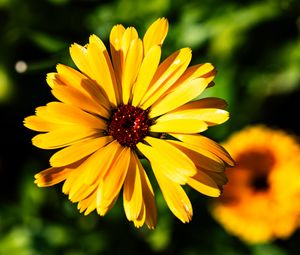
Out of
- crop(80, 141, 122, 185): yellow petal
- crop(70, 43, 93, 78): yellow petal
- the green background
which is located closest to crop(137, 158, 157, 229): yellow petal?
crop(80, 141, 122, 185): yellow petal

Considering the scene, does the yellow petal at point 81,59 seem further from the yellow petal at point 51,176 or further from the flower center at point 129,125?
the yellow petal at point 51,176

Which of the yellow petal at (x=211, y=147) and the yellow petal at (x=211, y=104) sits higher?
the yellow petal at (x=211, y=104)

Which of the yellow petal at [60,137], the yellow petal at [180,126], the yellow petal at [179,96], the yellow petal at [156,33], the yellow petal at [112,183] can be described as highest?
the yellow petal at [156,33]

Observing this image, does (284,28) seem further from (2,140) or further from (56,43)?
(2,140)

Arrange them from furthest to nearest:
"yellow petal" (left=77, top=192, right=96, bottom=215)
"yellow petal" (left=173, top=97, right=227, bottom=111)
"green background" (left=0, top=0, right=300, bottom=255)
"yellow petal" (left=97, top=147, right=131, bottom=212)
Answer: "green background" (left=0, top=0, right=300, bottom=255) → "yellow petal" (left=173, top=97, right=227, bottom=111) → "yellow petal" (left=77, top=192, right=96, bottom=215) → "yellow petal" (left=97, top=147, right=131, bottom=212)

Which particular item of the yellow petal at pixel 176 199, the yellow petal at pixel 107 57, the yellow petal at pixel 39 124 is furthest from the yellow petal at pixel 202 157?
the yellow petal at pixel 39 124

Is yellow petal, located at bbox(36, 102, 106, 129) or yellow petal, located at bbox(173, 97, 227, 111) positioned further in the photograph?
yellow petal, located at bbox(173, 97, 227, 111)

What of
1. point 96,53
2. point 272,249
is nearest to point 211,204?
point 272,249

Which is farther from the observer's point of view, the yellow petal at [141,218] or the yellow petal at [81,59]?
the yellow petal at [81,59]

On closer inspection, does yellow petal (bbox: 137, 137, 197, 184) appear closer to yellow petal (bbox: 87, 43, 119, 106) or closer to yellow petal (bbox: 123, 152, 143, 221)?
yellow petal (bbox: 123, 152, 143, 221)
